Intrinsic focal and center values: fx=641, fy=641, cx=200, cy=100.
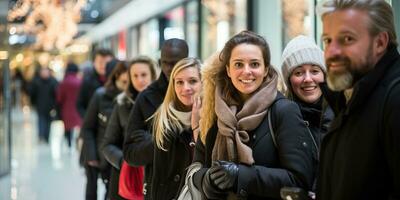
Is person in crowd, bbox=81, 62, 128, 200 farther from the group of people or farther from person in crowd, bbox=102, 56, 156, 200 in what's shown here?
the group of people

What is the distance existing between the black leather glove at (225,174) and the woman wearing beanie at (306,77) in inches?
18.1

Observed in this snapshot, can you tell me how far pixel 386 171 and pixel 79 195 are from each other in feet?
20.3

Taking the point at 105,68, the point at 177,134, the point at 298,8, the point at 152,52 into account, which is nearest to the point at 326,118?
the point at 177,134

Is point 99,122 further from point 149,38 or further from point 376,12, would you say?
point 149,38

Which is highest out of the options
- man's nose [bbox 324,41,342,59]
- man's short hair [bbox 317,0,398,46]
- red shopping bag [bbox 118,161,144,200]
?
man's short hair [bbox 317,0,398,46]

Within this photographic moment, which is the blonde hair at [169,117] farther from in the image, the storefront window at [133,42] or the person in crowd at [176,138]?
the storefront window at [133,42]

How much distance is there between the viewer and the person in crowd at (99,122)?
535 centimetres

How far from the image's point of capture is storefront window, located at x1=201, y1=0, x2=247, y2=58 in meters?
8.28

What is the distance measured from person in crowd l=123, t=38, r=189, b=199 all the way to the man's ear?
1.98 m

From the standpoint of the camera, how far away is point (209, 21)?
1038 centimetres

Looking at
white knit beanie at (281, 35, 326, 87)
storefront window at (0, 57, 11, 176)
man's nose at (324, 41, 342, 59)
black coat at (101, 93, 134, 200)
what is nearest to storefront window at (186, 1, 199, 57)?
storefront window at (0, 57, 11, 176)

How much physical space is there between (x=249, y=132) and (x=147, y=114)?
138cm

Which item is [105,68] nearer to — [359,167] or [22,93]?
[359,167]

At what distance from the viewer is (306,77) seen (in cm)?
280
